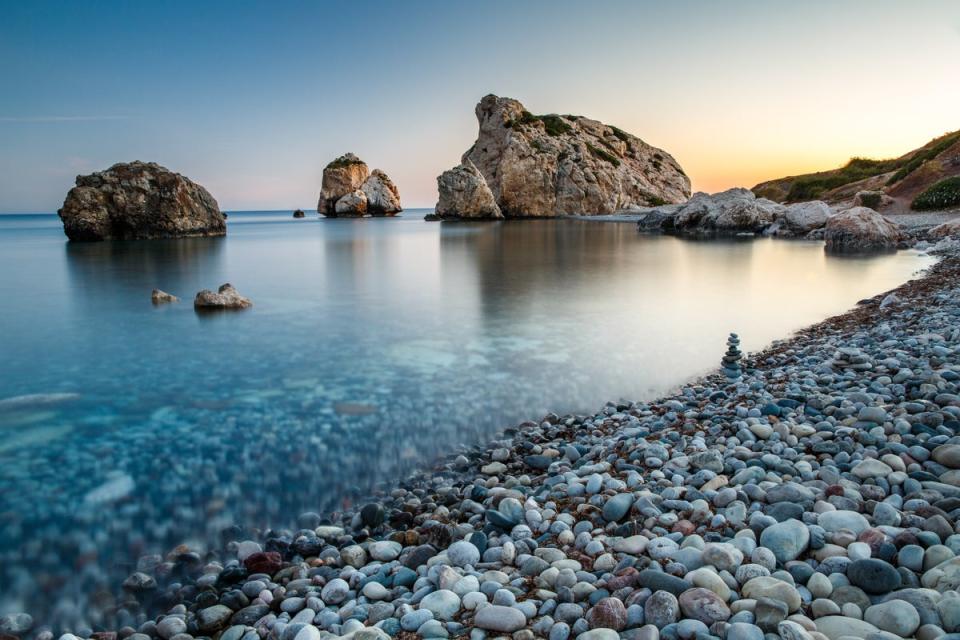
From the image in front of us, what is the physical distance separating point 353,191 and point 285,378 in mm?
86523

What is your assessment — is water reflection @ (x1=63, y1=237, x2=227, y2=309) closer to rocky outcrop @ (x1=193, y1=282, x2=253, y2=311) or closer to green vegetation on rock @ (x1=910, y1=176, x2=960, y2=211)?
rocky outcrop @ (x1=193, y1=282, x2=253, y2=311)

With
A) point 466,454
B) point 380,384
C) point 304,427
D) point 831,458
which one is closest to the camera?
point 831,458

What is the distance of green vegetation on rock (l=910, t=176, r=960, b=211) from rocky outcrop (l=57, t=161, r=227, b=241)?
42.8 m

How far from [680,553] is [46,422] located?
6.53m

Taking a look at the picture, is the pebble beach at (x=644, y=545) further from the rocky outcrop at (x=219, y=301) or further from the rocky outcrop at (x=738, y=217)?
the rocky outcrop at (x=738, y=217)

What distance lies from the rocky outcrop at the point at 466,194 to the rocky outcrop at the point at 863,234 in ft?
142

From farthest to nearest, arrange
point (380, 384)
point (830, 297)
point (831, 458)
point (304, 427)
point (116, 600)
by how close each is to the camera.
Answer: point (830, 297), point (380, 384), point (304, 427), point (831, 458), point (116, 600)

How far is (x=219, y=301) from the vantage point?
1202 cm

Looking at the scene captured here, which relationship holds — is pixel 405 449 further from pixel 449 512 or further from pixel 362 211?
pixel 362 211

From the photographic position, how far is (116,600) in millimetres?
3285

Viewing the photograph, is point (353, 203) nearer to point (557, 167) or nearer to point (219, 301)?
point (557, 167)

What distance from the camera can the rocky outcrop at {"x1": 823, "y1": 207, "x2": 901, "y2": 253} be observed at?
2212cm

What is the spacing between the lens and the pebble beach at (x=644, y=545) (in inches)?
93.3

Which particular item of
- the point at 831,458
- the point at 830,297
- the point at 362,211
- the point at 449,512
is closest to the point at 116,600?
the point at 449,512
